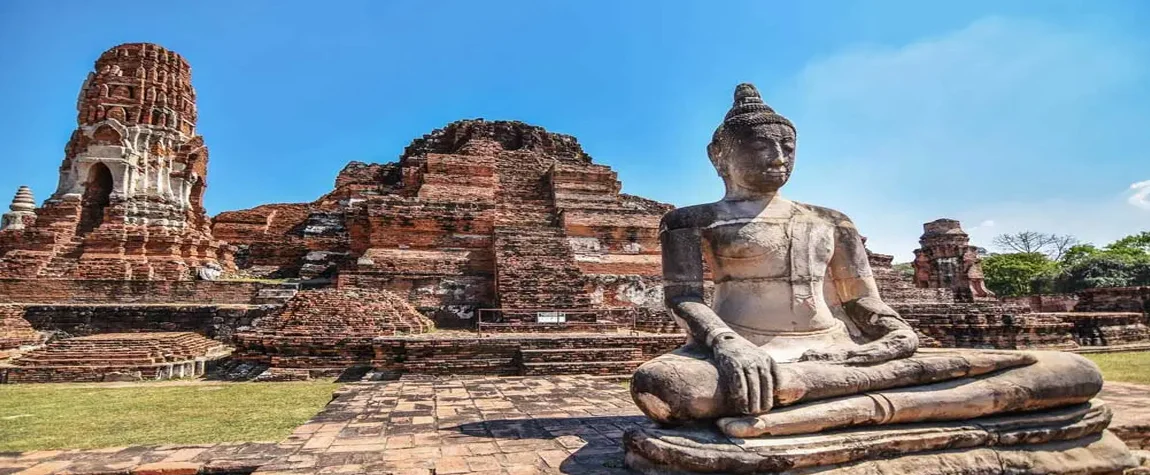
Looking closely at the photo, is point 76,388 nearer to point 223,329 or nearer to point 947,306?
point 223,329

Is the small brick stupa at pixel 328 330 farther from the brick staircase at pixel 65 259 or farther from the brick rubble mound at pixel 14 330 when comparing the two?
the brick staircase at pixel 65 259

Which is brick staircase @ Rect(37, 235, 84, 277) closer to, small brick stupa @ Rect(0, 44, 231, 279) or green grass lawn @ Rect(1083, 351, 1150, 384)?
small brick stupa @ Rect(0, 44, 231, 279)

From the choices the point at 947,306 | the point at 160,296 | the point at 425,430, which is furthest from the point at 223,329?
the point at 947,306

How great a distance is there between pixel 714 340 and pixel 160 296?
17.4 metres

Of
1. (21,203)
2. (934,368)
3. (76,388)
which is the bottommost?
(76,388)

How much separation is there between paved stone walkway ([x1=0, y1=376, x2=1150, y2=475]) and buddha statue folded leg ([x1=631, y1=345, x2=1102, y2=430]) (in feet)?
1.74

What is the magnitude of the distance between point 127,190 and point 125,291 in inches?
208

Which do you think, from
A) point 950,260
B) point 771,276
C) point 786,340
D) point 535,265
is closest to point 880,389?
point 786,340

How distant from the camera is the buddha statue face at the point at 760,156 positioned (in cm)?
388

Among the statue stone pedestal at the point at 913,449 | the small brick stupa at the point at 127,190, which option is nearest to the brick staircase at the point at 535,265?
the small brick stupa at the point at 127,190

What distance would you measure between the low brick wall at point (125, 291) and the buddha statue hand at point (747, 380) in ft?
53.1

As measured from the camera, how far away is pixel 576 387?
7.10m

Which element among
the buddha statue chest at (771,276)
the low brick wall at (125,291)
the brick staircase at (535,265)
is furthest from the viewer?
the low brick wall at (125,291)

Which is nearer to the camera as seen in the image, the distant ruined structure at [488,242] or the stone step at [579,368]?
the stone step at [579,368]
